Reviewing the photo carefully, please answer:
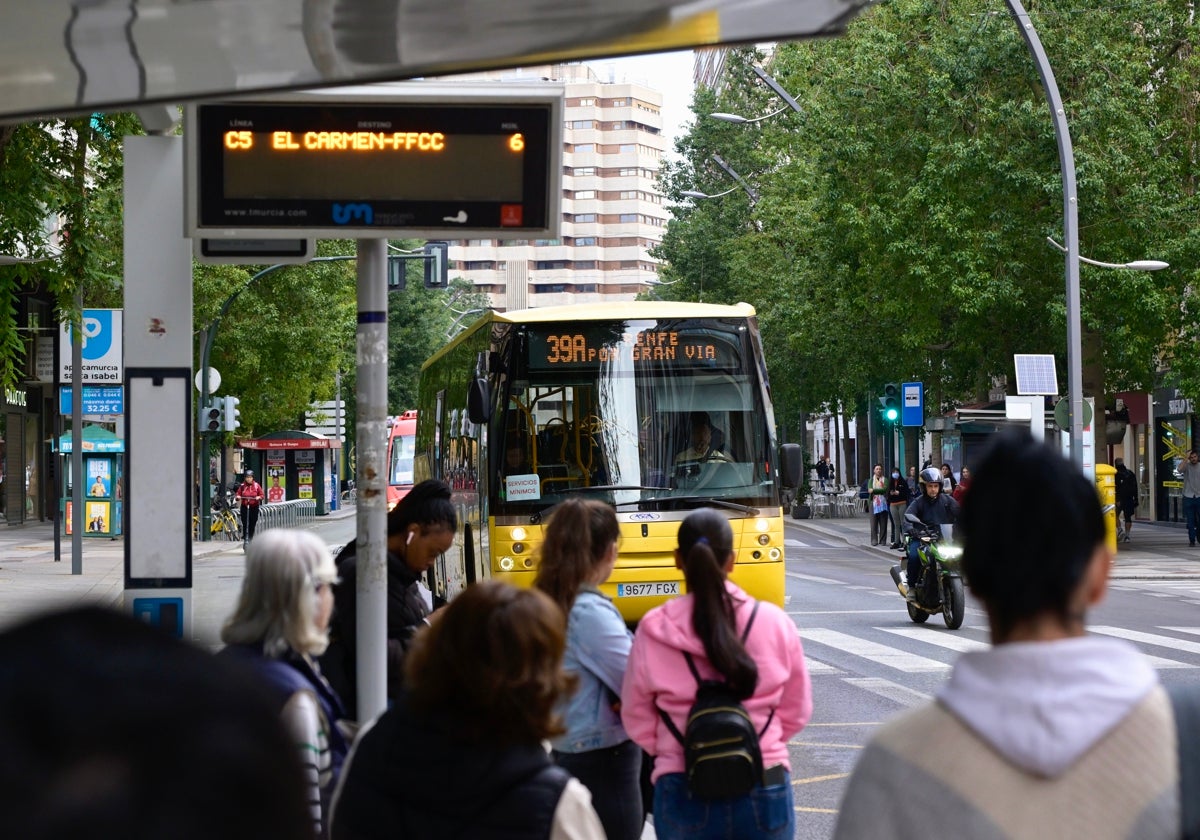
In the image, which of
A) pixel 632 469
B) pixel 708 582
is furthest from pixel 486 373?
pixel 708 582

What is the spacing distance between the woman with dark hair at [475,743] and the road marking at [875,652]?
1135cm

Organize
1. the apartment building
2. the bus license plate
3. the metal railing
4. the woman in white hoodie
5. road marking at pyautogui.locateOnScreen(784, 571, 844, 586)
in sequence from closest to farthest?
the woman in white hoodie < the bus license plate < road marking at pyautogui.locateOnScreen(784, 571, 844, 586) < the metal railing < the apartment building

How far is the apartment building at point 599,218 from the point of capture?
15250 cm

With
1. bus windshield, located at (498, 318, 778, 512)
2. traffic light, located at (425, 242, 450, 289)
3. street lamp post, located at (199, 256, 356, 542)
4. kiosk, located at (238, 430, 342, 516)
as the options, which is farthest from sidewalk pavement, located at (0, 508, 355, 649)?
kiosk, located at (238, 430, 342, 516)

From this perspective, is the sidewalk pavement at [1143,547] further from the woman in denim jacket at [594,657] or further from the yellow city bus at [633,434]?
the woman in denim jacket at [594,657]

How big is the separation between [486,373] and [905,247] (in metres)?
21.4

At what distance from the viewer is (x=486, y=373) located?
1477 cm

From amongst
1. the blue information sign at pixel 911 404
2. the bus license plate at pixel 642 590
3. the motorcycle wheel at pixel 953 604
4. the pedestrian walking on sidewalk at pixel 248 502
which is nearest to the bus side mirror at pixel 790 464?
the bus license plate at pixel 642 590

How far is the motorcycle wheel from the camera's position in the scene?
17547 millimetres

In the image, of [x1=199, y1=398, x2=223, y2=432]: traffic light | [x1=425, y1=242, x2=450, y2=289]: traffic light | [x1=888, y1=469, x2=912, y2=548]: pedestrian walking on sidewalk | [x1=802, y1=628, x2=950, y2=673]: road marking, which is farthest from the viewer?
[x1=199, y1=398, x2=223, y2=432]: traffic light

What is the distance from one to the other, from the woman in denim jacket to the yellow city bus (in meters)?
8.45

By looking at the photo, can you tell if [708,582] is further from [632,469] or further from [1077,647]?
[632,469]

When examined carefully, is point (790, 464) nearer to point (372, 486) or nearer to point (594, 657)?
point (372, 486)

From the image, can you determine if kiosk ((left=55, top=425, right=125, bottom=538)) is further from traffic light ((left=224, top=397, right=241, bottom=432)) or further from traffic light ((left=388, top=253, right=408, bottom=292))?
traffic light ((left=388, top=253, right=408, bottom=292))
